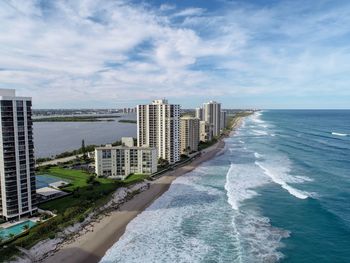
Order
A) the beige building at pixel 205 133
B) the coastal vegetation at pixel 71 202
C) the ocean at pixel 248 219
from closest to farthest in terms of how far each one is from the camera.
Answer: the ocean at pixel 248 219 → the coastal vegetation at pixel 71 202 → the beige building at pixel 205 133

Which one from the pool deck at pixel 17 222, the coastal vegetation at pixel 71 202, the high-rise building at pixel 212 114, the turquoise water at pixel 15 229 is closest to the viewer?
the coastal vegetation at pixel 71 202

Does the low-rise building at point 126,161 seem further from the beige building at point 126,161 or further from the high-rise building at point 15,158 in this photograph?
the high-rise building at point 15,158

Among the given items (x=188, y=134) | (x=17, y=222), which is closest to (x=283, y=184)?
(x=188, y=134)


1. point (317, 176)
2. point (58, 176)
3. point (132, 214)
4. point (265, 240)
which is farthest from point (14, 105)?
point (317, 176)

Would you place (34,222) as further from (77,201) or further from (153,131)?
(153,131)

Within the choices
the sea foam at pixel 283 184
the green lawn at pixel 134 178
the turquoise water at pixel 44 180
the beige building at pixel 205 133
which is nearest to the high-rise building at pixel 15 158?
the turquoise water at pixel 44 180

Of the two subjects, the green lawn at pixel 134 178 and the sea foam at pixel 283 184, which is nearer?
the sea foam at pixel 283 184
